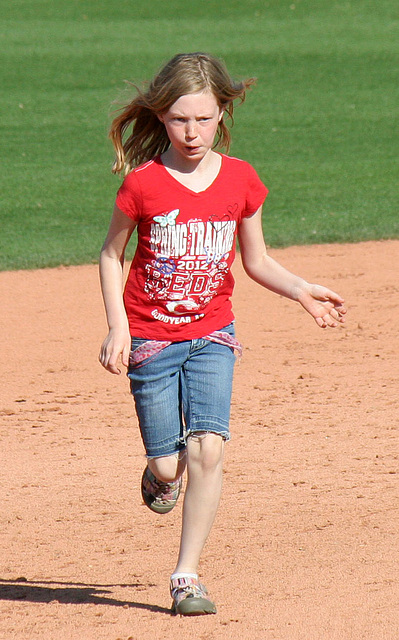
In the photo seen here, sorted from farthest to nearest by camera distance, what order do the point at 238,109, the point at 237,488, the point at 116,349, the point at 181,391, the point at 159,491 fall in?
the point at 238,109 < the point at 237,488 < the point at 159,491 < the point at 181,391 < the point at 116,349

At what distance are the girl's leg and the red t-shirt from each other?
0.41 metres

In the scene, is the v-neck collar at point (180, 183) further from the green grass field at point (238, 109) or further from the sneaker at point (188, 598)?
the green grass field at point (238, 109)

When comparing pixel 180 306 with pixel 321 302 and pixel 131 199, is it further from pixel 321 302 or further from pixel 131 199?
pixel 321 302

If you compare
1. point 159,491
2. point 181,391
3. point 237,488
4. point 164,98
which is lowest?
point 237,488

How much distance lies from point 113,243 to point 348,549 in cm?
174

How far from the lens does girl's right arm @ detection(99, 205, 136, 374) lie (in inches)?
150

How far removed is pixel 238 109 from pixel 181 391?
14.9 m

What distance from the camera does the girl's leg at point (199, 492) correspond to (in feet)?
12.8

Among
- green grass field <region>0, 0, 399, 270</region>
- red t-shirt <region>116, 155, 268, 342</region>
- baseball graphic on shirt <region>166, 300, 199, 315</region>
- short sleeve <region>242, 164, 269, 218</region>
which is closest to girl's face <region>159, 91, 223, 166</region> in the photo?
red t-shirt <region>116, 155, 268, 342</region>

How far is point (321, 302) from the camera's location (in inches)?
160

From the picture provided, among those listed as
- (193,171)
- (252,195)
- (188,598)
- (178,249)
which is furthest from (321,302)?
(188,598)

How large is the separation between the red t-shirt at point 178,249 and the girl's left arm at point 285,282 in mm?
145

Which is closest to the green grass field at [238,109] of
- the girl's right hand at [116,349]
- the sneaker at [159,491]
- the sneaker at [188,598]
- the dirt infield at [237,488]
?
the dirt infield at [237,488]

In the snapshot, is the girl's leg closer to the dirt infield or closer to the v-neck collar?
the dirt infield
